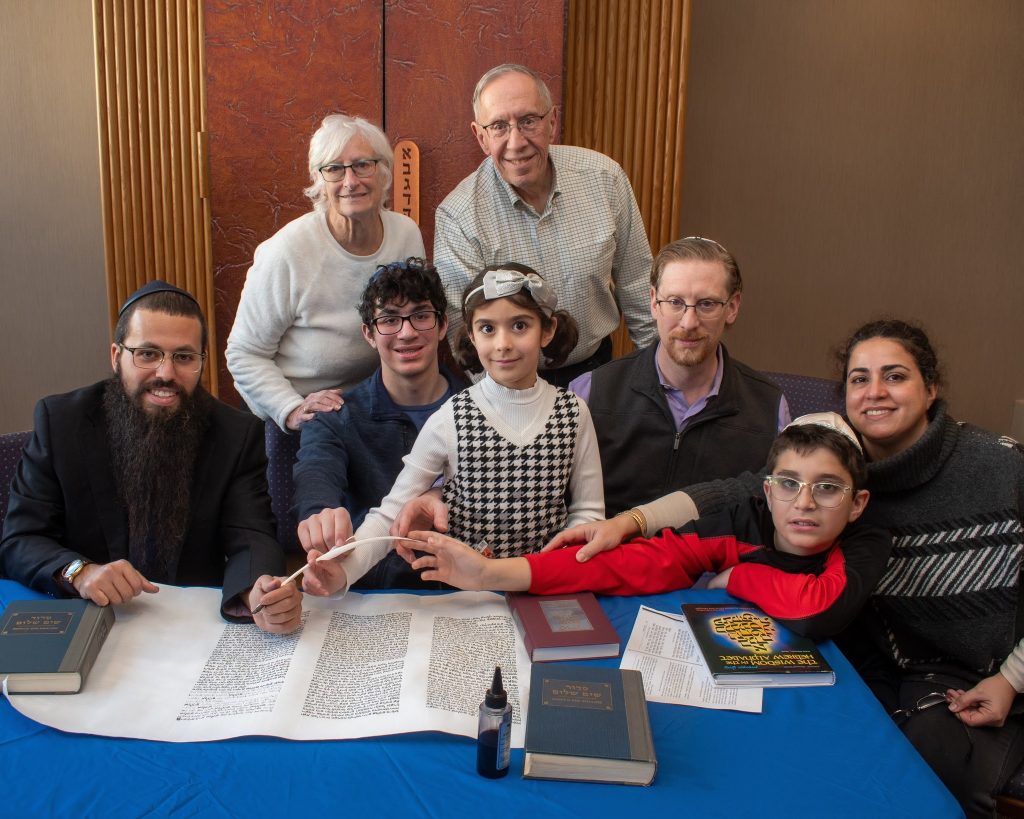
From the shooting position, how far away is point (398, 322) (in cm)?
236

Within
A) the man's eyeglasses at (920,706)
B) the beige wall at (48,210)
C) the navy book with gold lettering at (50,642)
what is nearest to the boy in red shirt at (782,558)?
the man's eyeglasses at (920,706)

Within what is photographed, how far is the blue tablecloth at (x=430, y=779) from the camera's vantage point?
4.02 ft

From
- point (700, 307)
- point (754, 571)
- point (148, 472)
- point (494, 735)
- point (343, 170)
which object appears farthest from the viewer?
point (343, 170)

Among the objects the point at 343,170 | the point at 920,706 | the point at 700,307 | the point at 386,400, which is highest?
the point at 343,170

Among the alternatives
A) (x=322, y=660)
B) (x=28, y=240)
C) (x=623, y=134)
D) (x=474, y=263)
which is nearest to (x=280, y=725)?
(x=322, y=660)

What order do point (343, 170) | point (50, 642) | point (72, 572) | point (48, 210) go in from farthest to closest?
point (48, 210)
point (343, 170)
point (72, 572)
point (50, 642)

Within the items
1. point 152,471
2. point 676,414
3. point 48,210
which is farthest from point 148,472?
point 48,210

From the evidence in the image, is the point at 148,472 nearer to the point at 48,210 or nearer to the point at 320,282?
the point at 320,282

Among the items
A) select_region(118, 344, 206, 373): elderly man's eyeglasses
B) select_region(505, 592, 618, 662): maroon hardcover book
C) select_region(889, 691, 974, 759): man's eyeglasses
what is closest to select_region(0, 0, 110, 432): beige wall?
select_region(118, 344, 206, 373): elderly man's eyeglasses

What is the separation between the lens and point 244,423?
7.30ft

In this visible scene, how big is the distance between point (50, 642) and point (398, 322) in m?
1.17

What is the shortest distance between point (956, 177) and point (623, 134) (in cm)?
225

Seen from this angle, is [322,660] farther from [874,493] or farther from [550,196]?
[550,196]

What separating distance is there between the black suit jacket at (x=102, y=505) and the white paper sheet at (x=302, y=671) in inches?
6.5
